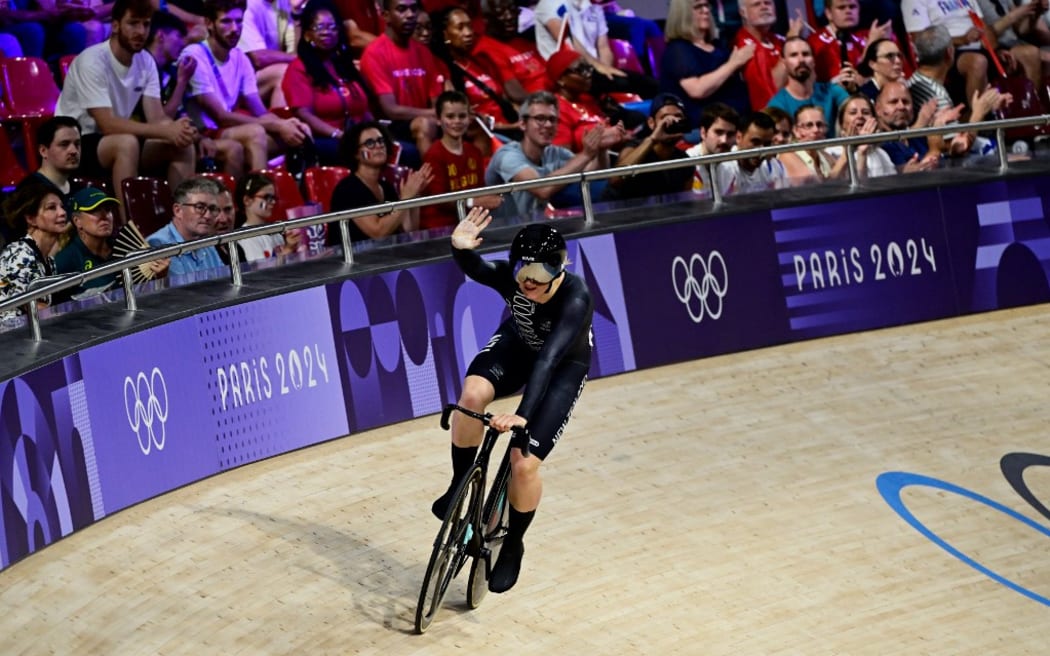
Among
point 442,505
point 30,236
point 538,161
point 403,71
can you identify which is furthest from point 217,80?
point 442,505

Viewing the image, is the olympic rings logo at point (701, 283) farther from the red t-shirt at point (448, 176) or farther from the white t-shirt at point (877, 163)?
the white t-shirt at point (877, 163)

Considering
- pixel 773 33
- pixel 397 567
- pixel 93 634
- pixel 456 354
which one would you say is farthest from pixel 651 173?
pixel 93 634

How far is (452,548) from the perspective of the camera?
6254 millimetres

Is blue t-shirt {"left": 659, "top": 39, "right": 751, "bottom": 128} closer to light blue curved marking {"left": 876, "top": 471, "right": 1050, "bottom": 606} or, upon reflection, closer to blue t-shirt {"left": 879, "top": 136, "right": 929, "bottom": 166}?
blue t-shirt {"left": 879, "top": 136, "right": 929, "bottom": 166}

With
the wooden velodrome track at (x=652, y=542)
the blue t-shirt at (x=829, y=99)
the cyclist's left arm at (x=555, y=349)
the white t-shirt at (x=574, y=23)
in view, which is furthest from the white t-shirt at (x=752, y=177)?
the cyclist's left arm at (x=555, y=349)

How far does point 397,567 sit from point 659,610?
4.22 ft

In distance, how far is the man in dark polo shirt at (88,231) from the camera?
7867mm

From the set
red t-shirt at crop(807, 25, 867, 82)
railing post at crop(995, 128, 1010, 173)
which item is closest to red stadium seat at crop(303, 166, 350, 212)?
red t-shirt at crop(807, 25, 867, 82)

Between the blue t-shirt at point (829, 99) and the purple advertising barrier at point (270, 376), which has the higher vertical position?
the blue t-shirt at point (829, 99)

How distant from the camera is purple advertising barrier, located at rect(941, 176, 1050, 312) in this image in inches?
413

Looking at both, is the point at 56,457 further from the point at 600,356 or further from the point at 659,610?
the point at 600,356

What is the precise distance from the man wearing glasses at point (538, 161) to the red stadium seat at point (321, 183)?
1026 millimetres

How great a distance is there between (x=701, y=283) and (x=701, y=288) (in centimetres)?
3

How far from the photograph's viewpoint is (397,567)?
715cm
